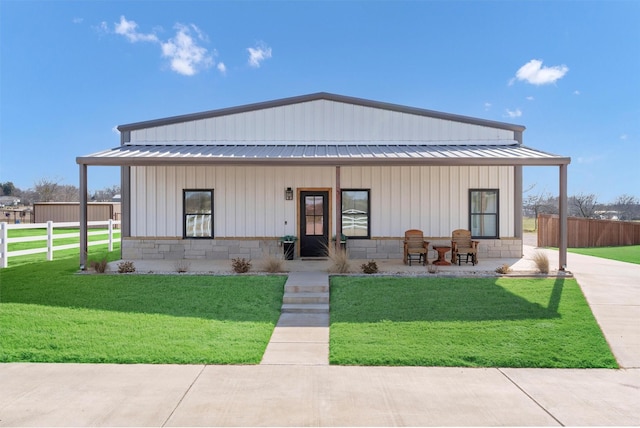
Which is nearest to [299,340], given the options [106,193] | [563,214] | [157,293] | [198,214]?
[157,293]

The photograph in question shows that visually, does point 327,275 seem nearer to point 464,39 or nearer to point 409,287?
point 409,287

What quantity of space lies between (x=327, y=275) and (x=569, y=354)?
5.02 meters

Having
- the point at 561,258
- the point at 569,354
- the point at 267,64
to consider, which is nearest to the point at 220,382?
the point at 569,354

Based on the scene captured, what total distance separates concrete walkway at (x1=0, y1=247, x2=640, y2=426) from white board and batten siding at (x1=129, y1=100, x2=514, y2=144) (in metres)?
8.55

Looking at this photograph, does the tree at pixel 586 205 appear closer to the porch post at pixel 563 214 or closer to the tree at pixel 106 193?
the porch post at pixel 563 214

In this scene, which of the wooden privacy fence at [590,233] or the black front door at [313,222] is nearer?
the black front door at [313,222]

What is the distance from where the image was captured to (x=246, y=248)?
40.9 feet

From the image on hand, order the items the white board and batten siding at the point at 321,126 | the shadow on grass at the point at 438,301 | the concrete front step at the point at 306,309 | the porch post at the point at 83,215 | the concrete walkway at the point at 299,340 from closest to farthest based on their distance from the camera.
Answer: the concrete walkway at the point at 299,340 < the shadow on grass at the point at 438,301 < the concrete front step at the point at 306,309 < the porch post at the point at 83,215 < the white board and batten siding at the point at 321,126

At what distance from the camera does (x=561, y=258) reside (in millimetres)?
9547

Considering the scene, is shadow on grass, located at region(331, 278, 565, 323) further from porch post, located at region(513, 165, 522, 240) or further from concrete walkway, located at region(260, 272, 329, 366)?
porch post, located at region(513, 165, 522, 240)

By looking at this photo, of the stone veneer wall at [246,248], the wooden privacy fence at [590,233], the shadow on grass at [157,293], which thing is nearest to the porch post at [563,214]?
the stone veneer wall at [246,248]

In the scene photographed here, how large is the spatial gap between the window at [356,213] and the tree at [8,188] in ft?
227

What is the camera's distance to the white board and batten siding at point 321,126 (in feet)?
41.7

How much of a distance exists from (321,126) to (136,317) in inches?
323
